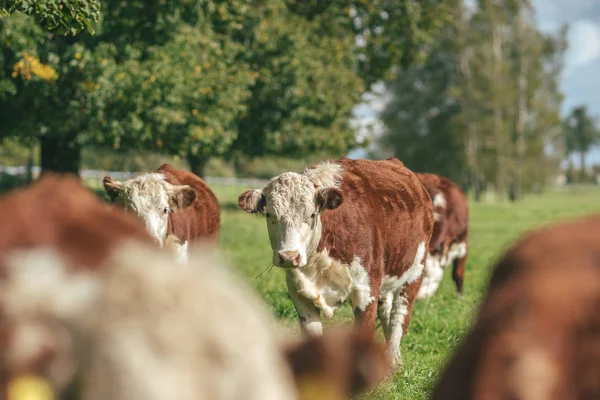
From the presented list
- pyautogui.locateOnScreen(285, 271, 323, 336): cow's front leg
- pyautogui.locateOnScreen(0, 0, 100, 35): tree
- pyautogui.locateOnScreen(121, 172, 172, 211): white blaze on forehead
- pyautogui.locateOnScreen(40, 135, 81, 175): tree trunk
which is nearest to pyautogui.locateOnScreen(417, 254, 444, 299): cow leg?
pyautogui.locateOnScreen(121, 172, 172, 211): white blaze on forehead

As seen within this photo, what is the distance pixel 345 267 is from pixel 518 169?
50.3 m

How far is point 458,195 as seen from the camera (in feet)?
38.3

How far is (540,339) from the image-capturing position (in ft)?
4.96

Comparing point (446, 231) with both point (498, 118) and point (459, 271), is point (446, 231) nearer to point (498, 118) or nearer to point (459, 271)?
point (459, 271)

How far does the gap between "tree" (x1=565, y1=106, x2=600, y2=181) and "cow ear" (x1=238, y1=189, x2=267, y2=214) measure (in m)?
161

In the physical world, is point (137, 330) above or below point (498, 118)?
below

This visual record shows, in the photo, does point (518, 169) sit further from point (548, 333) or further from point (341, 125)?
point (548, 333)

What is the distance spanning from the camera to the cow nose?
5648 millimetres

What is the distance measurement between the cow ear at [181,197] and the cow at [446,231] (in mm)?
4047

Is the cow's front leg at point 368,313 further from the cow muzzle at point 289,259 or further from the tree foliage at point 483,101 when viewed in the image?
the tree foliage at point 483,101

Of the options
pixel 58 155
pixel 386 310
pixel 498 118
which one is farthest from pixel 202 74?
pixel 498 118

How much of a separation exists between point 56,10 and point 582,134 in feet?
535

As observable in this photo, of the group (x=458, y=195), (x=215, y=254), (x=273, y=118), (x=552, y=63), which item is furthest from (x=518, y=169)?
(x=215, y=254)

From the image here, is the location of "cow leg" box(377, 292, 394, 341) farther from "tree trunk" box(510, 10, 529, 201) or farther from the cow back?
"tree trunk" box(510, 10, 529, 201)
